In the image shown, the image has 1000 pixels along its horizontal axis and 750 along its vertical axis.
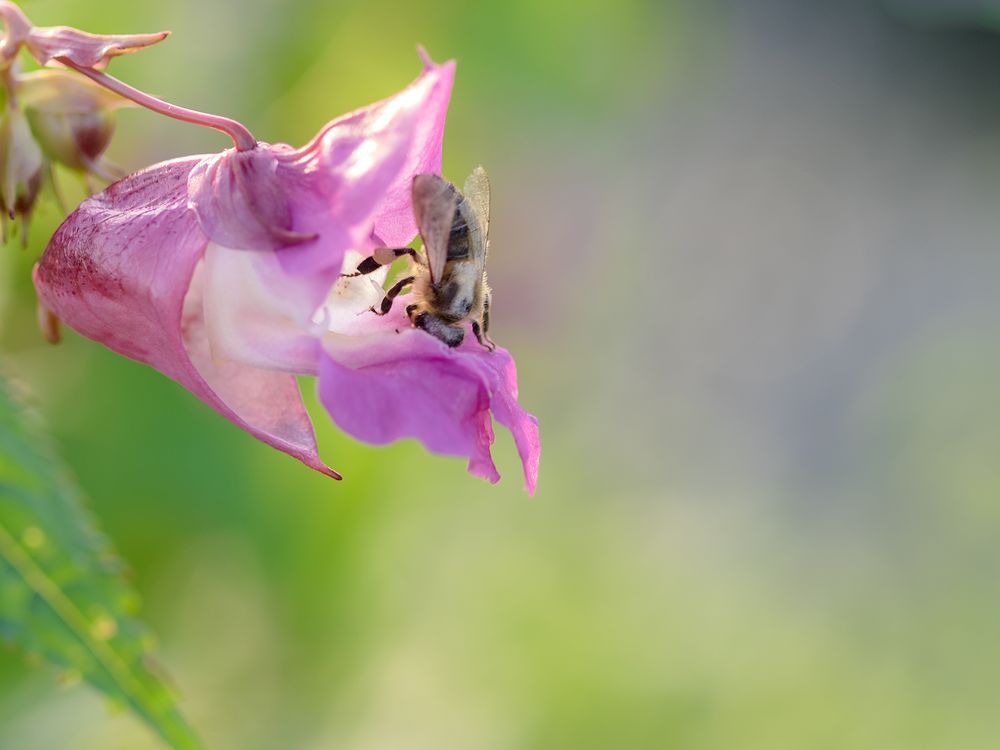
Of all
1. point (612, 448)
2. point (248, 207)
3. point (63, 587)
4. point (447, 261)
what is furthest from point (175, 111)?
point (612, 448)

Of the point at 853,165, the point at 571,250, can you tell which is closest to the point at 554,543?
the point at 571,250

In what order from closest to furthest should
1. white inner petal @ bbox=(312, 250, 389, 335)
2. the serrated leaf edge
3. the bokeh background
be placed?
white inner petal @ bbox=(312, 250, 389, 335) < the serrated leaf edge < the bokeh background

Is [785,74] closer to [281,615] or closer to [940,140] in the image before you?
[940,140]

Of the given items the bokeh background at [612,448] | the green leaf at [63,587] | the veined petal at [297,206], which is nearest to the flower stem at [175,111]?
the veined petal at [297,206]

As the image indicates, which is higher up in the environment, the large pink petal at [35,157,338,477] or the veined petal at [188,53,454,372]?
the veined petal at [188,53,454,372]

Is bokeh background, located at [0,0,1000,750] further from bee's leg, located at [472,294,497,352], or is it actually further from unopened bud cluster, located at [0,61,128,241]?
bee's leg, located at [472,294,497,352]

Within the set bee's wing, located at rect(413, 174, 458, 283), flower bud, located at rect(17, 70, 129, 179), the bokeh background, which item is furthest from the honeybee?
the bokeh background

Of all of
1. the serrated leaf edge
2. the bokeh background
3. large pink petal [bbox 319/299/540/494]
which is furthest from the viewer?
the bokeh background
